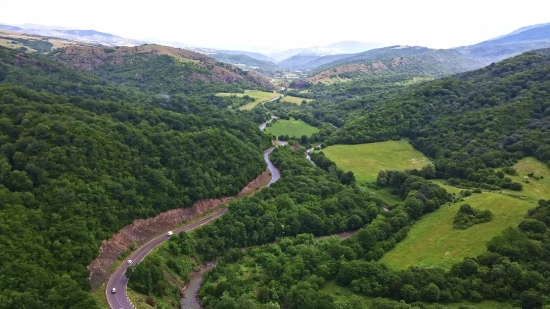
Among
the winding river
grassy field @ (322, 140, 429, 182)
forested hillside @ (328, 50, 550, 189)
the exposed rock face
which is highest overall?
forested hillside @ (328, 50, 550, 189)

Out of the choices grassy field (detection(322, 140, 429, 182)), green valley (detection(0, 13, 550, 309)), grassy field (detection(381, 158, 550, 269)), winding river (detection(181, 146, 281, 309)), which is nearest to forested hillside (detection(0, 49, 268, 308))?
green valley (detection(0, 13, 550, 309))

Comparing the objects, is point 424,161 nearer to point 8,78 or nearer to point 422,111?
point 422,111

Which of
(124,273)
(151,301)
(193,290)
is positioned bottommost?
(193,290)

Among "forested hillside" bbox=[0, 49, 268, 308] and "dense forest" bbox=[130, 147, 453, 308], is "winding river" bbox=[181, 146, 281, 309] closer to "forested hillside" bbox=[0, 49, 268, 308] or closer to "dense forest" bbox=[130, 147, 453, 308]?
"dense forest" bbox=[130, 147, 453, 308]

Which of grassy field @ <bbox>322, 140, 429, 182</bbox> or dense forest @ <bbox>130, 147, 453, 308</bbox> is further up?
grassy field @ <bbox>322, 140, 429, 182</bbox>

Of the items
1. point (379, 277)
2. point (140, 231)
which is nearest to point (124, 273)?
point (140, 231)

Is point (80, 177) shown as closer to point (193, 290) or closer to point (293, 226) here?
point (193, 290)

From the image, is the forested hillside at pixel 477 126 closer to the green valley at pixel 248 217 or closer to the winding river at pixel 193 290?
the green valley at pixel 248 217
